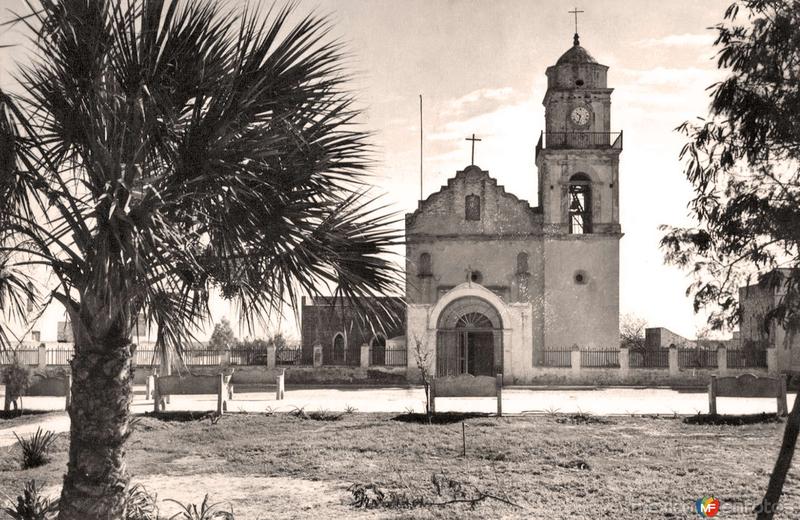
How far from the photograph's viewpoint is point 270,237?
6.02 meters

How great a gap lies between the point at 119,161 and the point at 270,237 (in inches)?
54.6

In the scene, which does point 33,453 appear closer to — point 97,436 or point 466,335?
point 97,436

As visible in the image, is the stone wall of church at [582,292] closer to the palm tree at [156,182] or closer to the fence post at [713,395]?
the fence post at [713,395]

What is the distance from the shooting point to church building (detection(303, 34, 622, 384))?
102 feet

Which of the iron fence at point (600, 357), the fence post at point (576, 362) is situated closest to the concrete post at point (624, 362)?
the fence post at point (576, 362)

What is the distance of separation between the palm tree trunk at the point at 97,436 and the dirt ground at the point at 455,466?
1567mm

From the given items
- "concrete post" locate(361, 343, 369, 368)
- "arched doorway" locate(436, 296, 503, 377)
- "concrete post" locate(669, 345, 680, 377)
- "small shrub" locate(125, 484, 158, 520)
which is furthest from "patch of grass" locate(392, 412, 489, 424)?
"concrete post" locate(669, 345, 680, 377)

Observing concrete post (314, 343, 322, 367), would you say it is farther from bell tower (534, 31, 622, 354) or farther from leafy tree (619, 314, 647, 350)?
leafy tree (619, 314, 647, 350)

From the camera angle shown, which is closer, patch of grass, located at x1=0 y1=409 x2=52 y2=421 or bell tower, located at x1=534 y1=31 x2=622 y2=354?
patch of grass, located at x1=0 y1=409 x2=52 y2=421

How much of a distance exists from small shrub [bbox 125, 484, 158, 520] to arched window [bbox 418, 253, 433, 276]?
24732mm

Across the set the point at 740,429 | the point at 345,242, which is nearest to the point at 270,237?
the point at 345,242

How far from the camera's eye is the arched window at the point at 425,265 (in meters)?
31.8

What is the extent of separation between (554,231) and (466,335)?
6.90 meters

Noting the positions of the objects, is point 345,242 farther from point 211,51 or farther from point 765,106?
Result: point 765,106
